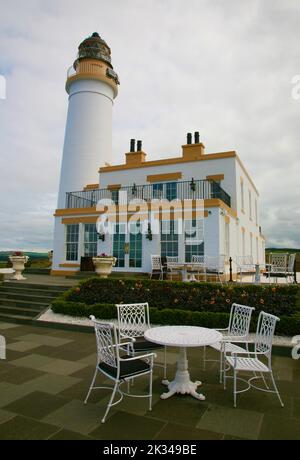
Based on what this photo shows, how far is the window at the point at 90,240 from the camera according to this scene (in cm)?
1593

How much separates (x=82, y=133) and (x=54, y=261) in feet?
33.8

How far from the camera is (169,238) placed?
14.0 metres

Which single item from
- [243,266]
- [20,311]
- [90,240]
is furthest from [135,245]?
[20,311]

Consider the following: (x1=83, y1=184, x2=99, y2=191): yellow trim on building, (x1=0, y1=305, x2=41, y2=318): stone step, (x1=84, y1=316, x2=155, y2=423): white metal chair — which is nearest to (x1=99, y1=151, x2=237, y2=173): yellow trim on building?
(x1=83, y1=184, x2=99, y2=191): yellow trim on building

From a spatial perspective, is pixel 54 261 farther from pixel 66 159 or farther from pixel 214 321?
pixel 214 321

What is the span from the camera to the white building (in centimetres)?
1376

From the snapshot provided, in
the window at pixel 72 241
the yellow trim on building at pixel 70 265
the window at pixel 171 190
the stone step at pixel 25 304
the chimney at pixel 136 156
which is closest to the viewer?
the stone step at pixel 25 304

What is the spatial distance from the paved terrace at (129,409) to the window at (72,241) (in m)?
11.1

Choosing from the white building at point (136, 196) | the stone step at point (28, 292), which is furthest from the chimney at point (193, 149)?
the stone step at point (28, 292)

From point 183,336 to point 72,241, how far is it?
13.2 meters

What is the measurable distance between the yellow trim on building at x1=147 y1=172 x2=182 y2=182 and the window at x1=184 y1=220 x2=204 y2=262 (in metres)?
4.40

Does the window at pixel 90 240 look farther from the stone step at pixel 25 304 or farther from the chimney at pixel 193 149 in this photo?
the chimney at pixel 193 149

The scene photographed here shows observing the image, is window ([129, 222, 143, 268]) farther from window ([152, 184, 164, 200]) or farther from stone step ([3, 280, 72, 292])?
stone step ([3, 280, 72, 292])

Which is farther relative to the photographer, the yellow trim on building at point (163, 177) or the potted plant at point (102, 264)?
the yellow trim on building at point (163, 177)
